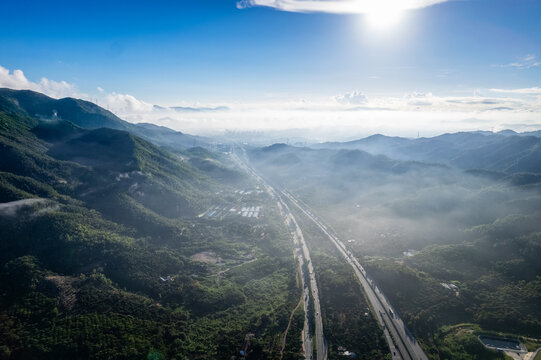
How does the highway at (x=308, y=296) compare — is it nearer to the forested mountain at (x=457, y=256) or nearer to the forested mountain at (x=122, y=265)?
the forested mountain at (x=122, y=265)

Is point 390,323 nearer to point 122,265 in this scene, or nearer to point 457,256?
point 457,256

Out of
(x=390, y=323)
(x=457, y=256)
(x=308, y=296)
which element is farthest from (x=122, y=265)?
(x=457, y=256)

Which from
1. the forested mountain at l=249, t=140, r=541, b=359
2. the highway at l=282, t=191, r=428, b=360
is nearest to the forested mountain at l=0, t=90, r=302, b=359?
the highway at l=282, t=191, r=428, b=360

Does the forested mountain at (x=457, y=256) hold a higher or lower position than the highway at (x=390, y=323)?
higher

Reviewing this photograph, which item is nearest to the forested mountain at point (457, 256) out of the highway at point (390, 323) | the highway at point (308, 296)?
the highway at point (390, 323)

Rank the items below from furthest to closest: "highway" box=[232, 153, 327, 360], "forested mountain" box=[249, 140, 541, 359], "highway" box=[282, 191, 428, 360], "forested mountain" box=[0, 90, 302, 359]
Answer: "forested mountain" box=[249, 140, 541, 359], "highway" box=[232, 153, 327, 360], "highway" box=[282, 191, 428, 360], "forested mountain" box=[0, 90, 302, 359]

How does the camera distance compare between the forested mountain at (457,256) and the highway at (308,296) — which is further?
the forested mountain at (457,256)

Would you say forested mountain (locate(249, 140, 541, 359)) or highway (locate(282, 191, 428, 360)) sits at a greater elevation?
forested mountain (locate(249, 140, 541, 359))

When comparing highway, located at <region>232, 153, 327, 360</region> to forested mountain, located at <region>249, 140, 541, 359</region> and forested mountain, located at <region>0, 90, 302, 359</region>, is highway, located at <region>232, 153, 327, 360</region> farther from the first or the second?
forested mountain, located at <region>249, 140, 541, 359</region>

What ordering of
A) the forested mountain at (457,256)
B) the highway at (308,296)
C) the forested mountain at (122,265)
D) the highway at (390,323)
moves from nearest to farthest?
the forested mountain at (122,265) < the highway at (390,323) < the highway at (308,296) < the forested mountain at (457,256)

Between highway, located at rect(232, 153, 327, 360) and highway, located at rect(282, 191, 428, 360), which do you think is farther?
highway, located at rect(232, 153, 327, 360)

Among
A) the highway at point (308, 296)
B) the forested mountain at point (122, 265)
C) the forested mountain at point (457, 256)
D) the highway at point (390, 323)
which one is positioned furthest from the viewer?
Answer: the forested mountain at point (457, 256)
